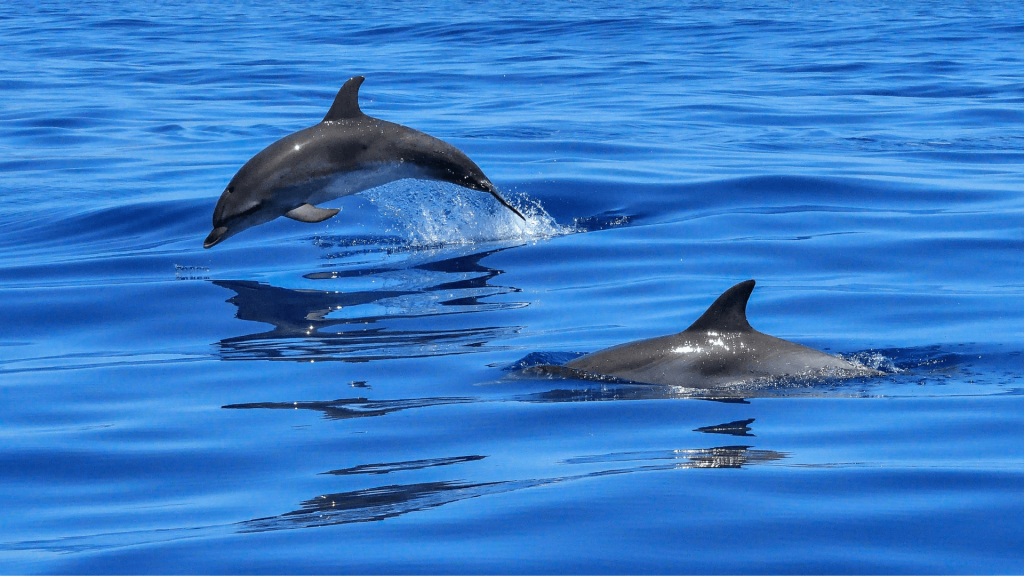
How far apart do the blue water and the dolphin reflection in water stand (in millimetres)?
195

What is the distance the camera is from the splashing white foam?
13070 mm

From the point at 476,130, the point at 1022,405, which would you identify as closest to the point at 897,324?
the point at 1022,405

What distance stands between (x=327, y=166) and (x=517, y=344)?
2874 mm

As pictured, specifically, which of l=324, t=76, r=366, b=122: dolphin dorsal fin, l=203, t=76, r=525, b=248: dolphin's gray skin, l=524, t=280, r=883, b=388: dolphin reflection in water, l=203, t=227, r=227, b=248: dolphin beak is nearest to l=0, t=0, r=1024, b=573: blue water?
l=524, t=280, r=883, b=388: dolphin reflection in water

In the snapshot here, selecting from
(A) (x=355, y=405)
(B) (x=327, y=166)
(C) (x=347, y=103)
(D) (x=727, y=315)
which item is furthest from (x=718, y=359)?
(C) (x=347, y=103)

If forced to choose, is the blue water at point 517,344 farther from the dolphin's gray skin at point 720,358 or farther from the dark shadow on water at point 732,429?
the dolphin's gray skin at point 720,358

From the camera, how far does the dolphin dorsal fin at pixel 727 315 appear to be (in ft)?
23.6

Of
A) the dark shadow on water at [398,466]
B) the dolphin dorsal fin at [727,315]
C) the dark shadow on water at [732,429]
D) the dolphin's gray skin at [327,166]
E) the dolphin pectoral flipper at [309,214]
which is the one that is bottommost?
the dark shadow on water at [398,466]

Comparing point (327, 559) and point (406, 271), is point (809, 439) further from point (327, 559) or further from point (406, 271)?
point (406, 271)

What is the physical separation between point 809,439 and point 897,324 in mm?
2970

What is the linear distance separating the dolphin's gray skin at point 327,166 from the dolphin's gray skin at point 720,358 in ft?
11.1

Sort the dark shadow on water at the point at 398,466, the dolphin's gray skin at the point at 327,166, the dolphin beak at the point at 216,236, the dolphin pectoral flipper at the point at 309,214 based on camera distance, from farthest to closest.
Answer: the dolphin pectoral flipper at the point at 309,214, the dolphin's gray skin at the point at 327,166, the dolphin beak at the point at 216,236, the dark shadow on water at the point at 398,466

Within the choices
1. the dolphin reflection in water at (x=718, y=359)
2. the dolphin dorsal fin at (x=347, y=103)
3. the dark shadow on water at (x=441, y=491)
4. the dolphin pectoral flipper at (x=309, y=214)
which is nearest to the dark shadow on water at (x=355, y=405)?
the dolphin reflection in water at (x=718, y=359)

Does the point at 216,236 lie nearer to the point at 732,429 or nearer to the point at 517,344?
the point at 517,344
